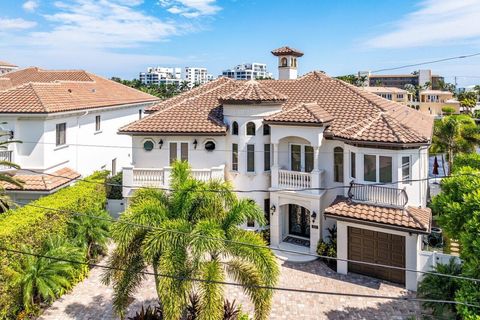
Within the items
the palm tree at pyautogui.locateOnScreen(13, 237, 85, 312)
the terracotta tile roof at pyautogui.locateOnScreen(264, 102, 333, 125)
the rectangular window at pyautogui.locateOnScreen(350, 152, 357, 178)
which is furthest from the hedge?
the rectangular window at pyautogui.locateOnScreen(350, 152, 357, 178)

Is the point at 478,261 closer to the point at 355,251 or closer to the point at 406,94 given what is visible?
the point at 355,251

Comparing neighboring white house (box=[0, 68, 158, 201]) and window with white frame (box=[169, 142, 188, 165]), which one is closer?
neighboring white house (box=[0, 68, 158, 201])

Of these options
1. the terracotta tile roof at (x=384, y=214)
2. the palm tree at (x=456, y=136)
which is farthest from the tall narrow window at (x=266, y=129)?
the palm tree at (x=456, y=136)

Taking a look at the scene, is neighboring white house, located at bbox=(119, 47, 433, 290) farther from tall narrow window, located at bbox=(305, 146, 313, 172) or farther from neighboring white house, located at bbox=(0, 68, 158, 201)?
neighboring white house, located at bbox=(0, 68, 158, 201)

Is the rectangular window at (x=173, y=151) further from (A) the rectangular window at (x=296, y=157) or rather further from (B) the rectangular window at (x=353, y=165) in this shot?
(B) the rectangular window at (x=353, y=165)

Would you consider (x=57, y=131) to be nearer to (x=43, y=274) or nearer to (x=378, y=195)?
(x=43, y=274)

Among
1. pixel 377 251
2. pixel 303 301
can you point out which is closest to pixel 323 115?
pixel 377 251
